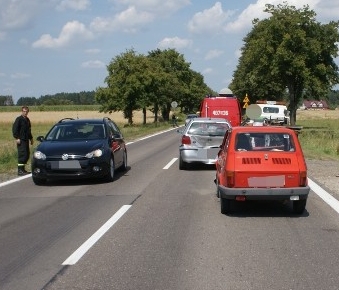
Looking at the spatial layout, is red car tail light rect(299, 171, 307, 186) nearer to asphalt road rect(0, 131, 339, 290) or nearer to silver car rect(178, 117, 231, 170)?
asphalt road rect(0, 131, 339, 290)

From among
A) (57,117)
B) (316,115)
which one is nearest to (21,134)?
(57,117)

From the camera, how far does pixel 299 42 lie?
39031 millimetres

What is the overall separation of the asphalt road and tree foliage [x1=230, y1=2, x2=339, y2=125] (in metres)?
28.6

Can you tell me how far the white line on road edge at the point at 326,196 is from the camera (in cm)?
1015

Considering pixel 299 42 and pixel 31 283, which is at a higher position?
pixel 299 42

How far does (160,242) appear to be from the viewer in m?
7.33

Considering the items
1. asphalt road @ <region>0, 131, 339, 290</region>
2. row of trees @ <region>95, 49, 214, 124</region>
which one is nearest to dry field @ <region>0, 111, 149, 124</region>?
row of trees @ <region>95, 49, 214, 124</region>

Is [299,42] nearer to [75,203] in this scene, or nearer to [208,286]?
[75,203]

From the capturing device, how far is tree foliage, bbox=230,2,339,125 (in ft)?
128

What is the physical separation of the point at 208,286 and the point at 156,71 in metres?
56.3

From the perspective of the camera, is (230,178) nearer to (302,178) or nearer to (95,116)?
(302,178)

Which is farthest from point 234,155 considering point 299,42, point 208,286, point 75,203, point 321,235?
point 299,42

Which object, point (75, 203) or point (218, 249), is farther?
point (75, 203)

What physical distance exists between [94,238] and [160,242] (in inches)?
35.4
